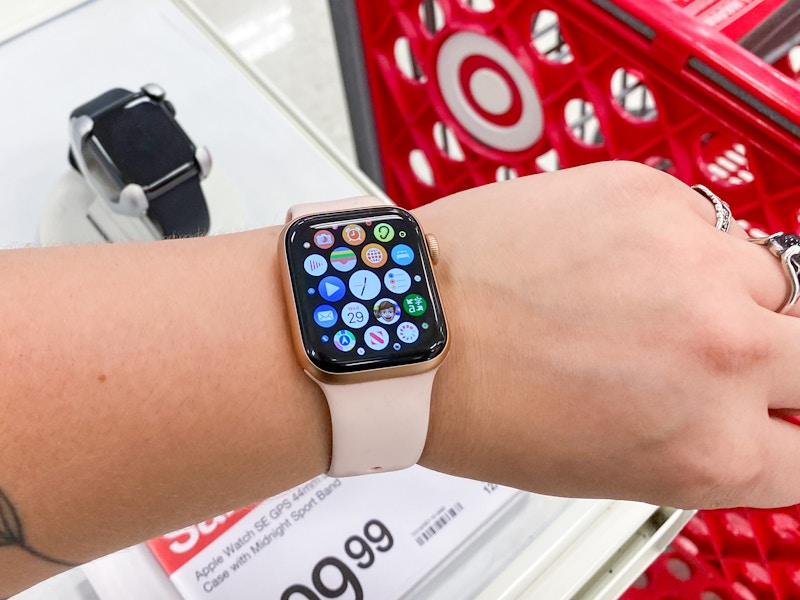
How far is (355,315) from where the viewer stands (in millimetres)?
420

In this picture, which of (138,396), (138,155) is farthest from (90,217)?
(138,396)

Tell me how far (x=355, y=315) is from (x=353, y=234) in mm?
57

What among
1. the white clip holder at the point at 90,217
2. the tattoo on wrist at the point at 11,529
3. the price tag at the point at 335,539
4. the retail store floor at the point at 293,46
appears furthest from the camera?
the retail store floor at the point at 293,46

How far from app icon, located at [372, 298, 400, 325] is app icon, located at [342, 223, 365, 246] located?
0.14ft

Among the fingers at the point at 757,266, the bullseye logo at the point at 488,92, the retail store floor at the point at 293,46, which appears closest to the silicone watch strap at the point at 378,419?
the fingers at the point at 757,266

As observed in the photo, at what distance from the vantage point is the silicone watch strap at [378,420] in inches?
16.1

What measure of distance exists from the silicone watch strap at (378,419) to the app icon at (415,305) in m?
0.04

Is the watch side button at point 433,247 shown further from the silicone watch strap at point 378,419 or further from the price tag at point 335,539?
the price tag at point 335,539

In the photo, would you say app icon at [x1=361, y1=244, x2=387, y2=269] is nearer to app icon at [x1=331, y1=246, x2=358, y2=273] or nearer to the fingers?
app icon at [x1=331, y1=246, x2=358, y2=273]

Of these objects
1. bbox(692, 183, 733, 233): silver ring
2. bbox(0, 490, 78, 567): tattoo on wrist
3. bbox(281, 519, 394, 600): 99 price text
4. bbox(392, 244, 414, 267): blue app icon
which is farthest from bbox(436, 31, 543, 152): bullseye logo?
bbox(0, 490, 78, 567): tattoo on wrist

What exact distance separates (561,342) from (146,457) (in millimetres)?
267

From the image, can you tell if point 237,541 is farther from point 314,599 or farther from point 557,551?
point 557,551

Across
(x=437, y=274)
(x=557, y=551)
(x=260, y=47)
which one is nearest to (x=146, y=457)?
(x=437, y=274)

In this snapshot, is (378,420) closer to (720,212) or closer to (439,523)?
(439,523)
